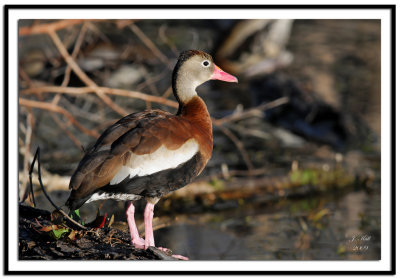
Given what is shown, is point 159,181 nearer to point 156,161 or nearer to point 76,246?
point 156,161

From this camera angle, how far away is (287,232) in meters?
7.59

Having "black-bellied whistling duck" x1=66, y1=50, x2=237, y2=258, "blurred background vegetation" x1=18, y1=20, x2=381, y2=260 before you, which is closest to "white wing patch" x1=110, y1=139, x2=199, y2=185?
"black-bellied whistling duck" x1=66, y1=50, x2=237, y2=258

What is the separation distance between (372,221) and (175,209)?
2.59 metres

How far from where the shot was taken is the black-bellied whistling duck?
14.5 feet

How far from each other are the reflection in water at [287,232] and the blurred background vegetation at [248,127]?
0.02m

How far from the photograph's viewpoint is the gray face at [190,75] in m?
5.26

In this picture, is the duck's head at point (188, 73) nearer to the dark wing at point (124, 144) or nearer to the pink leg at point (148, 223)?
the dark wing at point (124, 144)

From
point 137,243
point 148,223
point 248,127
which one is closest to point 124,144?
point 148,223

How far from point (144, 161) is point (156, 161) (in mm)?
98

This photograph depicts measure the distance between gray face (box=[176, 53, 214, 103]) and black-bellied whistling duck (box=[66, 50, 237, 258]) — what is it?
0.75 ft
